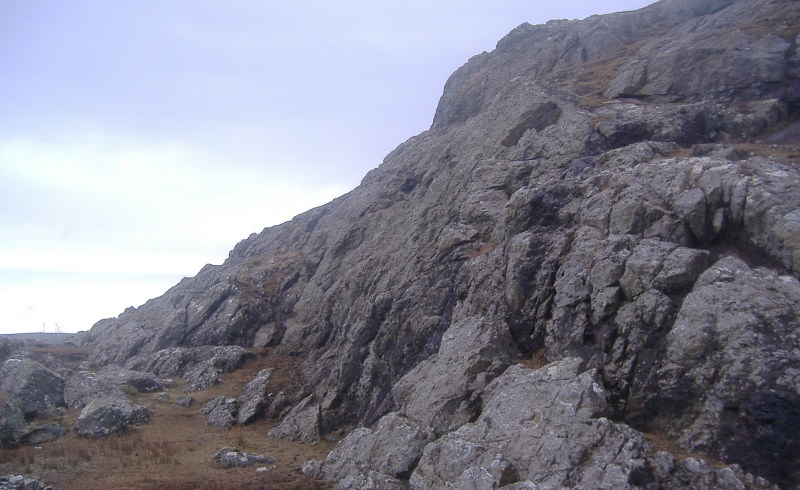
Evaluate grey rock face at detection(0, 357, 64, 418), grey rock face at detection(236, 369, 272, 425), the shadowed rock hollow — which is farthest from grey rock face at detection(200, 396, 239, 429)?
grey rock face at detection(0, 357, 64, 418)

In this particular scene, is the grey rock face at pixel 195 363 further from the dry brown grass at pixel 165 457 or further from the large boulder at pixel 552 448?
the large boulder at pixel 552 448

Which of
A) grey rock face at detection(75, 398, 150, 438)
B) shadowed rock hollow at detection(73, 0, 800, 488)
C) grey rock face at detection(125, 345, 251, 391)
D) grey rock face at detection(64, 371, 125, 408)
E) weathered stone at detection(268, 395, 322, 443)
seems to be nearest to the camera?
shadowed rock hollow at detection(73, 0, 800, 488)

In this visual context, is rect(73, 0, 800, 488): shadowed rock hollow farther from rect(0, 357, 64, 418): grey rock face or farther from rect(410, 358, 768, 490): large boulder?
rect(0, 357, 64, 418): grey rock face

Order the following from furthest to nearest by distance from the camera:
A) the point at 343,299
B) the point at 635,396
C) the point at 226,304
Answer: the point at 226,304, the point at 343,299, the point at 635,396

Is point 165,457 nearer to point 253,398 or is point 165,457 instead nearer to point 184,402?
point 253,398

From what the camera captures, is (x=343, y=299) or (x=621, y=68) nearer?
(x=343, y=299)

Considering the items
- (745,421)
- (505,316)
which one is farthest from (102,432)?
(745,421)

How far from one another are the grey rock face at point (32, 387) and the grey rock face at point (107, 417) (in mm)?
4479

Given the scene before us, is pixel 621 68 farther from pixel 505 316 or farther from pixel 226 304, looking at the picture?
pixel 226 304

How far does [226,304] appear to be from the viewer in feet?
131

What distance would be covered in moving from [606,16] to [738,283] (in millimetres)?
41560

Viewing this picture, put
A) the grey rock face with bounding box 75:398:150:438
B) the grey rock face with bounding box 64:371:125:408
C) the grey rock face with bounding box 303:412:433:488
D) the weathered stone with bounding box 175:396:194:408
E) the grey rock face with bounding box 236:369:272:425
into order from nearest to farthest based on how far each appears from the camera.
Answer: the grey rock face with bounding box 303:412:433:488, the grey rock face with bounding box 75:398:150:438, the grey rock face with bounding box 236:369:272:425, the grey rock face with bounding box 64:371:125:408, the weathered stone with bounding box 175:396:194:408

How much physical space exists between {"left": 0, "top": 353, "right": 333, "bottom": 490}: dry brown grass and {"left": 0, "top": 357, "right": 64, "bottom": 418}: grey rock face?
2206 mm

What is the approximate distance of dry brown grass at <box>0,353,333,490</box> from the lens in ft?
56.6
